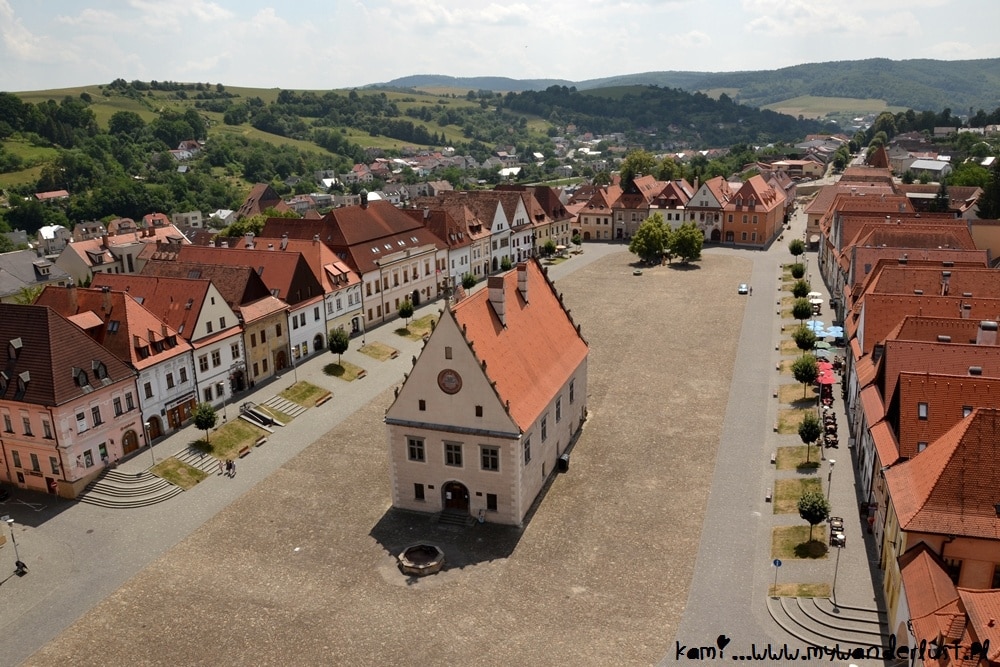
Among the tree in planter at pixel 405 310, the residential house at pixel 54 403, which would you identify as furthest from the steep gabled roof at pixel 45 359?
the tree in planter at pixel 405 310

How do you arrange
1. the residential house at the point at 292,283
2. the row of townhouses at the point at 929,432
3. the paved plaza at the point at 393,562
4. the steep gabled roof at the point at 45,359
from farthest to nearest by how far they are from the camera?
the residential house at the point at 292,283
the steep gabled roof at the point at 45,359
the paved plaza at the point at 393,562
the row of townhouses at the point at 929,432

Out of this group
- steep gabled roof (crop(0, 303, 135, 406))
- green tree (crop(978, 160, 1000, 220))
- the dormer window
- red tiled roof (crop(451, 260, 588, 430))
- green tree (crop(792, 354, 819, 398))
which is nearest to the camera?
red tiled roof (crop(451, 260, 588, 430))

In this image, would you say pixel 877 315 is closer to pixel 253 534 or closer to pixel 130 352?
pixel 253 534

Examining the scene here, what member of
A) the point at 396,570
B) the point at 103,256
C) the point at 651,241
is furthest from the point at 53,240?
the point at 396,570

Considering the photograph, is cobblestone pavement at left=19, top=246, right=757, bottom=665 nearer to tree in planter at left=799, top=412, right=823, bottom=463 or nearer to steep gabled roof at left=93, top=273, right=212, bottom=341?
tree in planter at left=799, top=412, right=823, bottom=463

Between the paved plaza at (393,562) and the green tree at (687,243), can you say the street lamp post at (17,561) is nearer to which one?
the paved plaza at (393,562)

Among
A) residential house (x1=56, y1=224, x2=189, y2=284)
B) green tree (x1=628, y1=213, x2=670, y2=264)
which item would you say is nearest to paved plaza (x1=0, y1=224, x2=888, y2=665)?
green tree (x1=628, y1=213, x2=670, y2=264)
